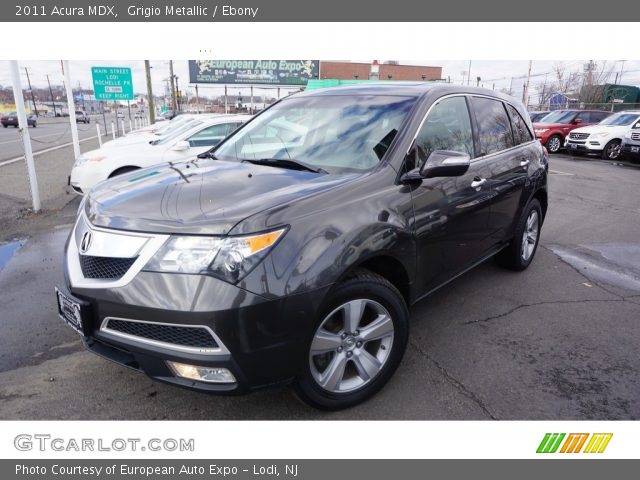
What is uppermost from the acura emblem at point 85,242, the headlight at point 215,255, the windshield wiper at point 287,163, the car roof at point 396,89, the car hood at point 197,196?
the car roof at point 396,89

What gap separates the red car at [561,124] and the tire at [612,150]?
242 centimetres

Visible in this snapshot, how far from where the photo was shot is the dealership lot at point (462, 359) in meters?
2.72

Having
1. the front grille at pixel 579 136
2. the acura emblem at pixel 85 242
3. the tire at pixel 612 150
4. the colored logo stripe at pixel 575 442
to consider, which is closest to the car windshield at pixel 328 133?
the acura emblem at pixel 85 242

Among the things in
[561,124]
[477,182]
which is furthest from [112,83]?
[477,182]

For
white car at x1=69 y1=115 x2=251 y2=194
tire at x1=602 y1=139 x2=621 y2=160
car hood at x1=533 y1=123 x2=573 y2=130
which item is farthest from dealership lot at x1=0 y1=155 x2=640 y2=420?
car hood at x1=533 y1=123 x2=573 y2=130

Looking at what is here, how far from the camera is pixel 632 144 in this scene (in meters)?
14.8

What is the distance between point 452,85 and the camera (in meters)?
3.67

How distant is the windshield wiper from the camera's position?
2982mm

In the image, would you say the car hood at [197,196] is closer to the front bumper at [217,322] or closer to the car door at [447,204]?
the front bumper at [217,322]

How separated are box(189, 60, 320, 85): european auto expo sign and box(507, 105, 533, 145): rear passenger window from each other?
123 feet

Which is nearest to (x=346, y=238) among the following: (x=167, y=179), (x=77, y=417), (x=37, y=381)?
→ (x=167, y=179)

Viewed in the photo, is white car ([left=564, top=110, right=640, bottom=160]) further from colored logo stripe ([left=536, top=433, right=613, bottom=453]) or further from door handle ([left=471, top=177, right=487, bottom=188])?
colored logo stripe ([left=536, top=433, right=613, bottom=453])

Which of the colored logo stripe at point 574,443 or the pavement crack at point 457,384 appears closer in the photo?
the colored logo stripe at point 574,443

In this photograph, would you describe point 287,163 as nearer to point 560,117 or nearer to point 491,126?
point 491,126
